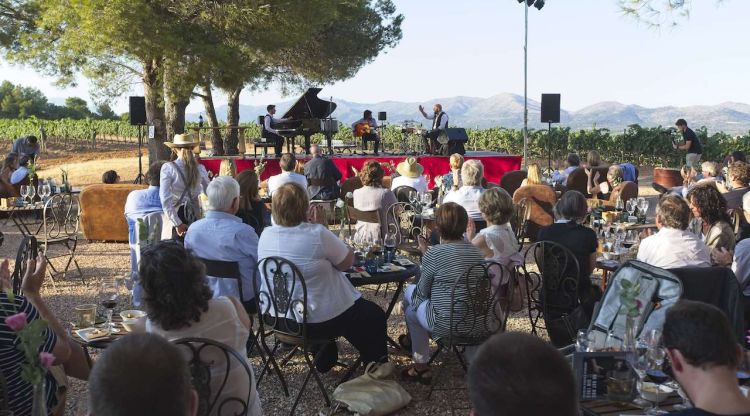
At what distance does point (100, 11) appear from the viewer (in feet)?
45.2

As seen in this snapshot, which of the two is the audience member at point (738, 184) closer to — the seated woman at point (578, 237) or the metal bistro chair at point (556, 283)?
the seated woman at point (578, 237)

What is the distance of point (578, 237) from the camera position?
180 inches

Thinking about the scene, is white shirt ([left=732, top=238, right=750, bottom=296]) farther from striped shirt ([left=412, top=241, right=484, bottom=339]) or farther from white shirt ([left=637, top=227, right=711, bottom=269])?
striped shirt ([left=412, top=241, right=484, bottom=339])

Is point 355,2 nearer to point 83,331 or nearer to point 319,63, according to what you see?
point 319,63

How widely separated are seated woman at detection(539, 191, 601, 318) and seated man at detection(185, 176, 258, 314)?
197 cm

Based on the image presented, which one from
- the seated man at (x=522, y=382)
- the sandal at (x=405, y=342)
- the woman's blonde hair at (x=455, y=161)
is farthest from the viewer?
the woman's blonde hair at (x=455, y=161)

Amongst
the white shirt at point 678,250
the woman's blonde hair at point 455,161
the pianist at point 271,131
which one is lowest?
the white shirt at point 678,250

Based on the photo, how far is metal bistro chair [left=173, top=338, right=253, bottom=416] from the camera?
8.00ft

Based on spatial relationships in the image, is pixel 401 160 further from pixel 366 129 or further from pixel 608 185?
pixel 608 185

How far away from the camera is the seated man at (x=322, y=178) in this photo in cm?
954

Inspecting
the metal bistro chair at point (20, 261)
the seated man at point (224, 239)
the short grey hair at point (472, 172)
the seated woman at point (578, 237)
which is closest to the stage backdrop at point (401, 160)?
the short grey hair at point (472, 172)

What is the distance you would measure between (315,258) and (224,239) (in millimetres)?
770

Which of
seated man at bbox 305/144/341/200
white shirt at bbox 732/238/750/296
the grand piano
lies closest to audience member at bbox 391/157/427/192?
seated man at bbox 305/144/341/200

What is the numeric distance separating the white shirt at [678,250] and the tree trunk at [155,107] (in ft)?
46.6
